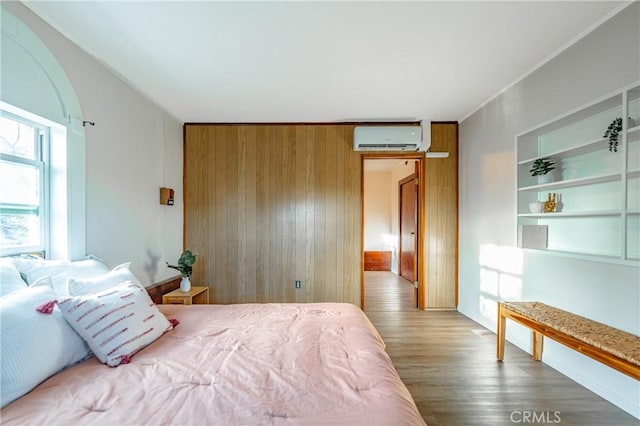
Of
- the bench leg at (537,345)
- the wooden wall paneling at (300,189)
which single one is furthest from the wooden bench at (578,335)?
the wooden wall paneling at (300,189)

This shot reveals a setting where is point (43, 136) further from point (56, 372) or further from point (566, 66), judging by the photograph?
point (566, 66)

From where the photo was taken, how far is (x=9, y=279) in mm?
1295

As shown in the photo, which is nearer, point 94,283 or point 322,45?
point 94,283

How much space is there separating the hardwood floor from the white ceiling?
8.23ft

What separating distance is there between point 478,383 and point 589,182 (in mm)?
1700

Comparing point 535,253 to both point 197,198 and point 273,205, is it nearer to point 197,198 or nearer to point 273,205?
point 273,205

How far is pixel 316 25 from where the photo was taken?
177 cm

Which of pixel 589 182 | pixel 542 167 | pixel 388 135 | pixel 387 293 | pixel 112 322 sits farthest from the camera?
pixel 387 293

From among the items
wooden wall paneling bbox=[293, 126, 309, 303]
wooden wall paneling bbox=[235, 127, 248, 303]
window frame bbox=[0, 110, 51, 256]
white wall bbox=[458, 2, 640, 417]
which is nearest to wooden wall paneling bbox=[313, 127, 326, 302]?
wooden wall paneling bbox=[293, 126, 309, 303]

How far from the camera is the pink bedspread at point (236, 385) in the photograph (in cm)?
86

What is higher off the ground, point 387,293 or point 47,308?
point 47,308

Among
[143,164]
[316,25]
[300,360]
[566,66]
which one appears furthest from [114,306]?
[566,66]

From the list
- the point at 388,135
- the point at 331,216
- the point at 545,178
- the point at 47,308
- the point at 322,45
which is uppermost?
the point at 322,45

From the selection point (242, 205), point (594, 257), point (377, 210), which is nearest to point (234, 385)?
point (594, 257)
